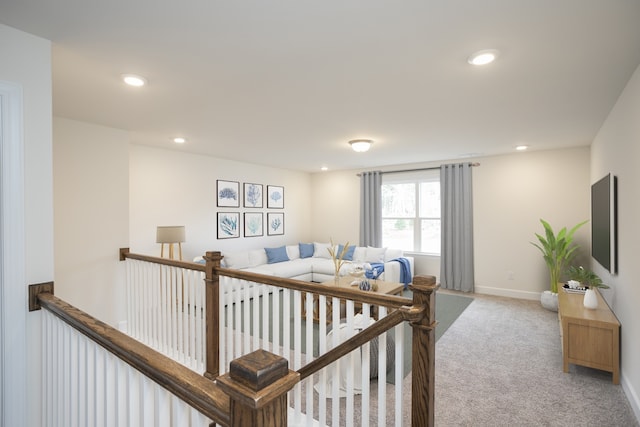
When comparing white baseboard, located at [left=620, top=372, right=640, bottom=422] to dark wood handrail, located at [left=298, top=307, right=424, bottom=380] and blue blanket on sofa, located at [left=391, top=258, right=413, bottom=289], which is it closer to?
dark wood handrail, located at [left=298, top=307, right=424, bottom=380]

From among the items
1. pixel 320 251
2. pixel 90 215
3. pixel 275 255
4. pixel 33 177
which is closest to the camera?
pixel 33 177

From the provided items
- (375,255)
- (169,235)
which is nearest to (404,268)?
(375,255)

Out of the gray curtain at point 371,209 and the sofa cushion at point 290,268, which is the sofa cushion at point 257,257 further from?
the gray curtain at point 371,209

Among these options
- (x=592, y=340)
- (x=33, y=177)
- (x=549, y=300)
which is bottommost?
(x=549, y=300)

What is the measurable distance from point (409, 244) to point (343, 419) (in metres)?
4.82

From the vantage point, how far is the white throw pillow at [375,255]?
6191 millimetres

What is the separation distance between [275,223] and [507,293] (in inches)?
183

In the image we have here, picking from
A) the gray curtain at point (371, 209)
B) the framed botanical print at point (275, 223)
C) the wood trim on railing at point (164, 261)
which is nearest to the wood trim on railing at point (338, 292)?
the wood trim on railing at point (164, 261)

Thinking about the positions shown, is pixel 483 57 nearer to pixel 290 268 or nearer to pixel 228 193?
pixel 290 268

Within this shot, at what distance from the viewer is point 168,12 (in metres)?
1.61

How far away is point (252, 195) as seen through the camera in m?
6.42

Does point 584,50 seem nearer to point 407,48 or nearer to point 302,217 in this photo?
point 407,48

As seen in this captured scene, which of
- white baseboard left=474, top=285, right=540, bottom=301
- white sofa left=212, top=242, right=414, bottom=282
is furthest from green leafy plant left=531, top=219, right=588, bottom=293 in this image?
white sofa left=212, top=242, right=414, bottom=282

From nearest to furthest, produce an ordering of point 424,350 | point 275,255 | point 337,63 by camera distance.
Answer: point 424,350, point 337,63, point 275,255
